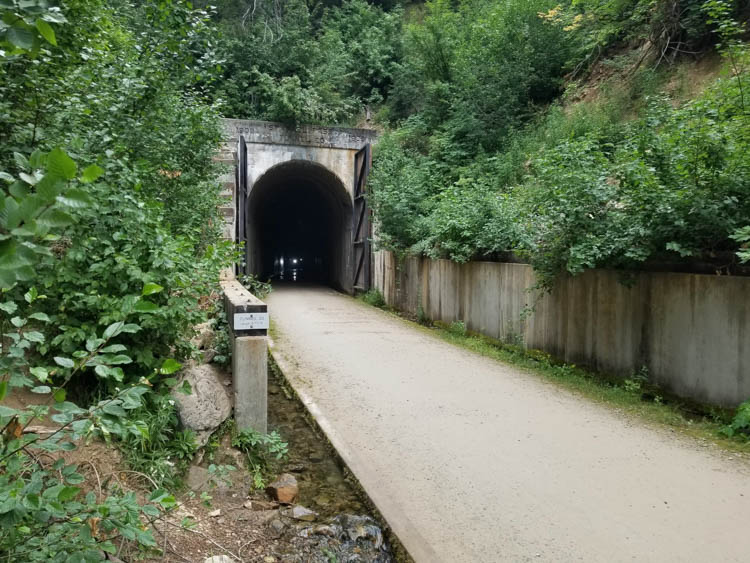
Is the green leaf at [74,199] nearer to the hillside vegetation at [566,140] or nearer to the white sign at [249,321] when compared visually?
the white sign at [249,321]

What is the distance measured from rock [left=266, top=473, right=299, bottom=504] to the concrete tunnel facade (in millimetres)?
10997

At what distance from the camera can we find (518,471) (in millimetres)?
3988

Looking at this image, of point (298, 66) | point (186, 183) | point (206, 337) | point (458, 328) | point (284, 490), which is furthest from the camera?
point (298, 66)

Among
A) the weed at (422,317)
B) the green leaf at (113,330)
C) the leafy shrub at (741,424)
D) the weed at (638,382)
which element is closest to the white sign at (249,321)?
the green leaf at (113,330)

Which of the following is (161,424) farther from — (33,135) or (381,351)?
(381,351)

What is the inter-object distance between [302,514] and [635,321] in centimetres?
442

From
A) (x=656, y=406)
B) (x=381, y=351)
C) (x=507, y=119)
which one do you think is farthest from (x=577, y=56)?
(x=656, y=406)

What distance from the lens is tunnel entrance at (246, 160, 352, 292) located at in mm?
18359

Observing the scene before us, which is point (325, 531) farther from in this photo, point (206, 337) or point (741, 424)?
point (741, 424)

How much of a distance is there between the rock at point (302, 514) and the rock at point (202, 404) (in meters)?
1.00

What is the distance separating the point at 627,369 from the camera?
19.8 feet

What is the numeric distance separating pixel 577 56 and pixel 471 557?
1432 centimetres

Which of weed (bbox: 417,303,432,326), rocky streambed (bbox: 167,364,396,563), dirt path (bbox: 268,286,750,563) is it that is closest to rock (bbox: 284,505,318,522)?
rocky streambed (bbox: 167,364,396,563)

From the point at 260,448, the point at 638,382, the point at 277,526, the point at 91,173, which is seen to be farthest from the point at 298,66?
the point at 91,173
